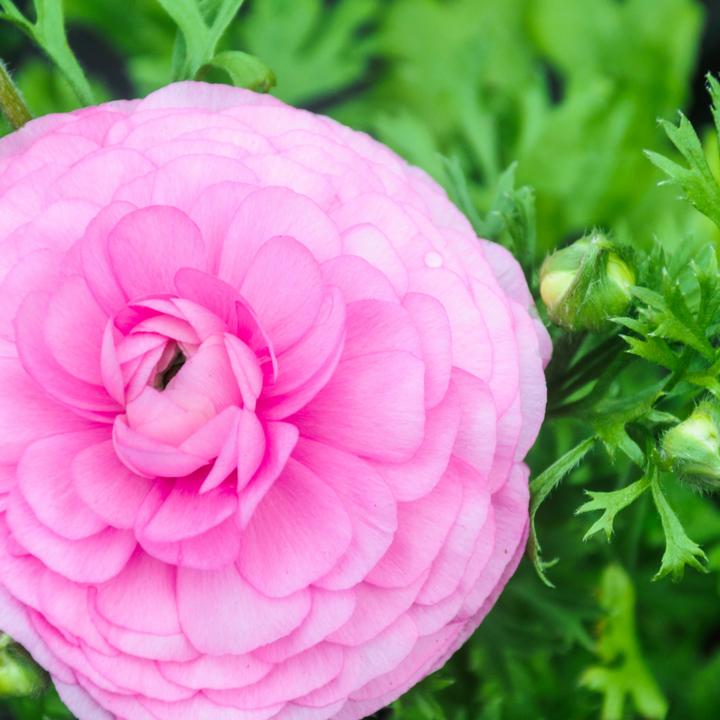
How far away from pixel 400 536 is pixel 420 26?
5.31 ft

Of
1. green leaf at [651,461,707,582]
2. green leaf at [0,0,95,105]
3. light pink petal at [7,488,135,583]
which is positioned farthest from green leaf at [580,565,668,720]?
green leaf at [0,0,95,105]

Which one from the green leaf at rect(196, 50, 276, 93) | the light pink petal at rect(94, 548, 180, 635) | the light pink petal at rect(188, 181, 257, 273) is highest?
the green leaf at rect(196, 50, 276, 93)

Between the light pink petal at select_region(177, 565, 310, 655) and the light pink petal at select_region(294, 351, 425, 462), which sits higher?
the light pink petal at select_region(294, 351, 425, 462)

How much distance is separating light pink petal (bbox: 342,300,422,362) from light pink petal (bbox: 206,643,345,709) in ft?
0.75

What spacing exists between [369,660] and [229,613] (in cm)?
12

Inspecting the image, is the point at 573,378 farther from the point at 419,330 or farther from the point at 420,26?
the point at 420,26

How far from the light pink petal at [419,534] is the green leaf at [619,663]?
26.1 inches

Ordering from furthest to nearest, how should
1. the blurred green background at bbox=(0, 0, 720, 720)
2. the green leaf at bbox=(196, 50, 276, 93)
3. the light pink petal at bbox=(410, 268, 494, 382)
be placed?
the blurred green background at bbox=(0, 0, 720, 720) → the green leaf at bbox=(196, 50, 276, 93) → the light pink petal at bbox=(410, 268, 494, 382)

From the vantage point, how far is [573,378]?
91 centimetres

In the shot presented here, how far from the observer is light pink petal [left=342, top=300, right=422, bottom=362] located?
22.9 inches

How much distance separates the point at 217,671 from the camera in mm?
592

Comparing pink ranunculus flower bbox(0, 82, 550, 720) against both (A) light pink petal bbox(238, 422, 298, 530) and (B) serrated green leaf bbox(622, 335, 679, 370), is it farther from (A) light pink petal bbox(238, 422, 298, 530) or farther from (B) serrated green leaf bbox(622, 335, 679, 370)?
(B) serrated green leaf bbox(622, 335, 679, 370)

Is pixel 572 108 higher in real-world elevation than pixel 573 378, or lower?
lower

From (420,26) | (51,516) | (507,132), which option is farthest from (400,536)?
(420,26)
